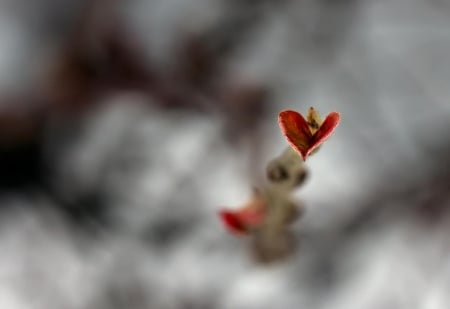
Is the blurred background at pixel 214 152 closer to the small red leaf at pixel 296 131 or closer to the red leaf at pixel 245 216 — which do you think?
the red leaf at pixel 245 216

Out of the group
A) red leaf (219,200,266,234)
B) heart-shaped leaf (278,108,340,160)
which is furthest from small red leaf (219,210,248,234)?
heart-shaped leaf (278,108,340,160)

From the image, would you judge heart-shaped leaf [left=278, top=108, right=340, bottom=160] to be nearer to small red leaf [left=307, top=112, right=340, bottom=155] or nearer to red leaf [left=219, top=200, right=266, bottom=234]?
small red leaf [left=307, top=112, right=340, bottom=155]

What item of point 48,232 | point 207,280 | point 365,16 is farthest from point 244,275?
point 365,16

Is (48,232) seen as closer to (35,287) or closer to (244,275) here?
(35,287)

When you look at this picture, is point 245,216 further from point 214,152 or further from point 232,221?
point 214,152

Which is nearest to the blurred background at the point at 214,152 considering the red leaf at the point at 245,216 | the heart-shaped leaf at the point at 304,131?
the red leaf at the point at 245,216

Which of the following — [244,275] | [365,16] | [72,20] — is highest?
[72,20]
